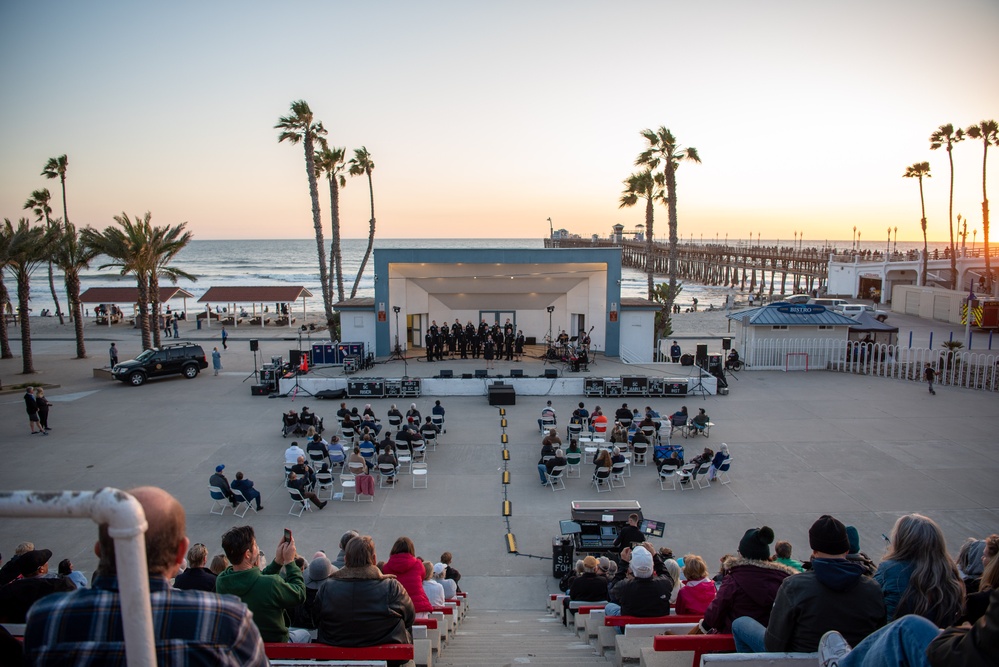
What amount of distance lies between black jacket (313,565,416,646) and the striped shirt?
2387 millimetres

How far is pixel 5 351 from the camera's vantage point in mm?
28297

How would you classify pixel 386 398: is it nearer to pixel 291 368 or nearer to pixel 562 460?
pixel 291 368

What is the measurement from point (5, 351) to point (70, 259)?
605 cm

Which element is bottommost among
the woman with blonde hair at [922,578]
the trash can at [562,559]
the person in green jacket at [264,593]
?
the trash can at [562,559]

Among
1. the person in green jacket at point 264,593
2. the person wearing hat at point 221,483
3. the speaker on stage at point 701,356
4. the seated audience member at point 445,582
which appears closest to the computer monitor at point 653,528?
the seated audience member at point 445,582

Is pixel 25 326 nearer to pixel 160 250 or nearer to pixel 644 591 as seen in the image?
pixel 160 250

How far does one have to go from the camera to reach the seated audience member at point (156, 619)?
1.83 m

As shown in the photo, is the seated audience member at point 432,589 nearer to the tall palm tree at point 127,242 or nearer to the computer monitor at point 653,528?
the computer monitor at point 653,528

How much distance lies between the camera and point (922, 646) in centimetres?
234

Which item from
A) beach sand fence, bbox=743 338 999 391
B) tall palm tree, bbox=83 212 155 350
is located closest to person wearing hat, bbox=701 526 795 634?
beach sand fence, bbox=743 338 999 391

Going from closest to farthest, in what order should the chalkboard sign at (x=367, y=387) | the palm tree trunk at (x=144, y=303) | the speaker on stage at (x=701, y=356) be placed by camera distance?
the chalkboard sign at (x=367, y=387)
the speaker on stage at (x=701, y=356)
the palm tree trunk at (x=144, y=303)

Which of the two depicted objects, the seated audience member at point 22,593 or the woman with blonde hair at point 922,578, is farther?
the seated audience member at point 22,593

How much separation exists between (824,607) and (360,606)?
285cm

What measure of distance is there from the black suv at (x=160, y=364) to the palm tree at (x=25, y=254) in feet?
15.0
